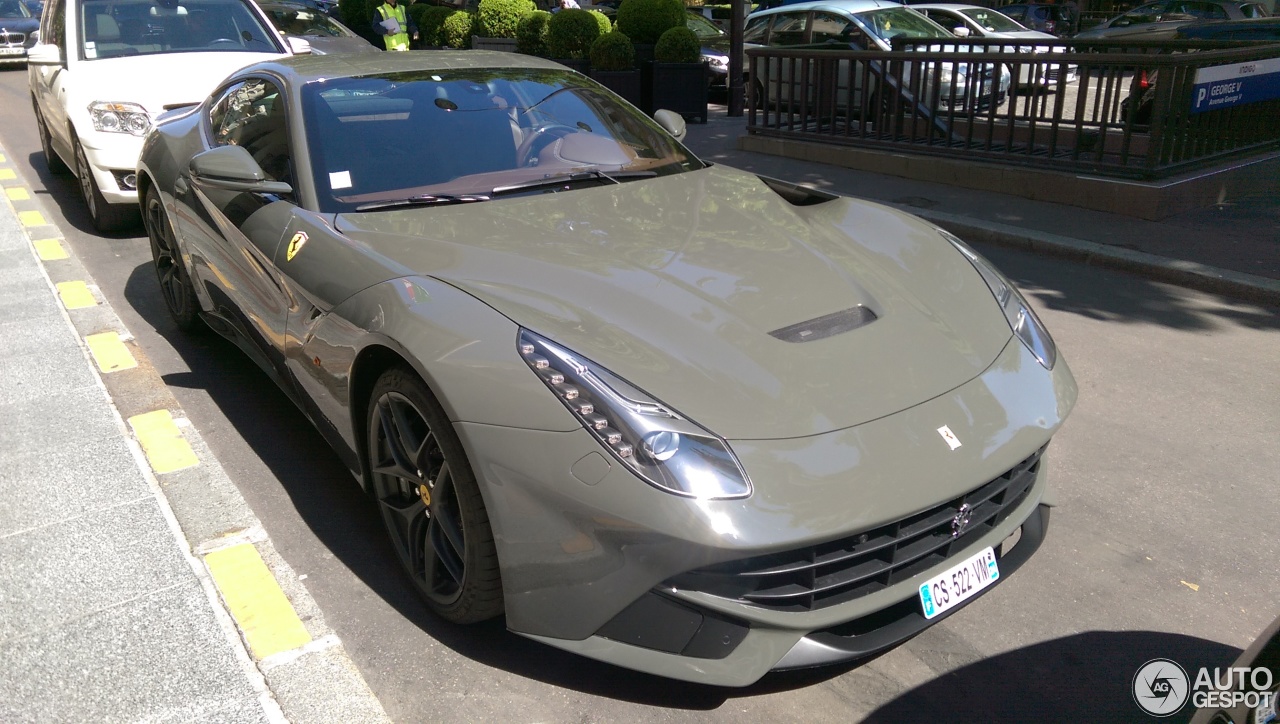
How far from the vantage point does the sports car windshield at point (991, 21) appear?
15393 millimetres

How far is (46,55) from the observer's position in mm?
8102

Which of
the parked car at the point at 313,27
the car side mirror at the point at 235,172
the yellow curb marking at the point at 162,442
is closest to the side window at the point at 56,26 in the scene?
the parked car at the point at 313,27

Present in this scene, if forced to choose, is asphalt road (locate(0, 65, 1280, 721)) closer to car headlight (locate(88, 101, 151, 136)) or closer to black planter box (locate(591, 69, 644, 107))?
car headlight (locate(88, 101, 151, 136))

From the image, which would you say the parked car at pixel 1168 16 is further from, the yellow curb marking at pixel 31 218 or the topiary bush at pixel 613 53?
the yellow curb marking at pixel 31 218

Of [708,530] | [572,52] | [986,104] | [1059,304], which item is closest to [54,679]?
[708,530]

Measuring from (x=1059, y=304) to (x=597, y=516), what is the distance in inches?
178

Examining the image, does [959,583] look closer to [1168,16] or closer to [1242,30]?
[1242,30]

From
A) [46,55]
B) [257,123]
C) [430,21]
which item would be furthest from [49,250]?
[430,21]

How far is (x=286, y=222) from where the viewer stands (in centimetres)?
357

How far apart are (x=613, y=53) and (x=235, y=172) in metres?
10.1

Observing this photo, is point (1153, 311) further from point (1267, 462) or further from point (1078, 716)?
point (1078, 716)

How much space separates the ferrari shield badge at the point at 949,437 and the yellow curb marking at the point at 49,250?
6.37 m

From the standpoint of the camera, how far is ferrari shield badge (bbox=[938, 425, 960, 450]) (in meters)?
2.57

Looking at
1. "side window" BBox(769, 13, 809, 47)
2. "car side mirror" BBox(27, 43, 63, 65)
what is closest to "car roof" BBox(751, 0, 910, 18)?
"side window" BBox(769, 13, 809, 47)
